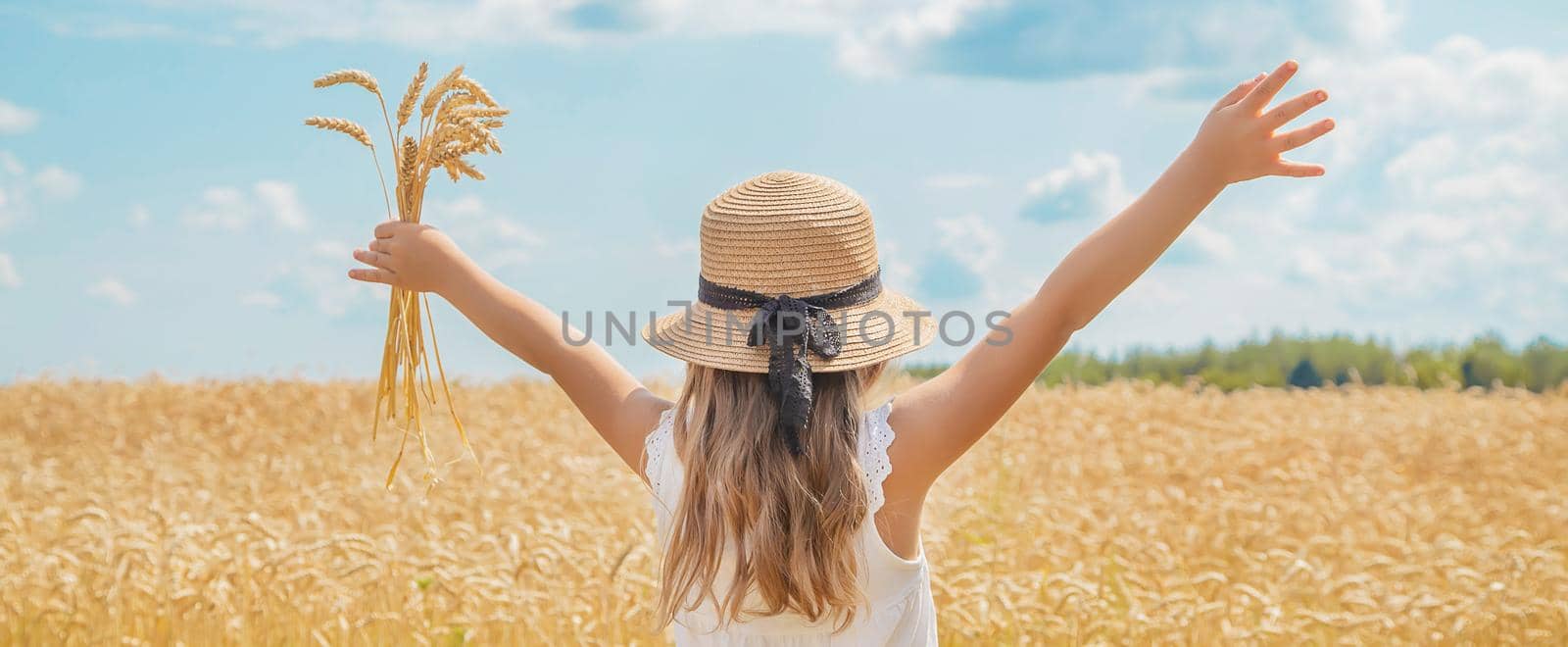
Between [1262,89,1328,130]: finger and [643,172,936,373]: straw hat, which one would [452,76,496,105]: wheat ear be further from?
[1262,89,1328,130]: finger

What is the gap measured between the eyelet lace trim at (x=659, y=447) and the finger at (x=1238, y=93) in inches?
Answer: 46.4

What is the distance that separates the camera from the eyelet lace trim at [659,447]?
2.37 meters

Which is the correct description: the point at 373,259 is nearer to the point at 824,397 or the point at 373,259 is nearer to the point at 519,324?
the point at 519,324

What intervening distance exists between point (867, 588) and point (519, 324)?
0.89 metres

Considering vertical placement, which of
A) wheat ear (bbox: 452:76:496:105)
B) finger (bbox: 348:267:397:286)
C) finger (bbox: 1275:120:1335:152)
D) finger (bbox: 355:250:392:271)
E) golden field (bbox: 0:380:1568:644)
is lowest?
golden field (bbox: 0:380:1568:644)

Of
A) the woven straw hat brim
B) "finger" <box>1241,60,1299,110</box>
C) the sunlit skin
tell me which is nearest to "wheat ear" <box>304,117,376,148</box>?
the woven straw hat brim

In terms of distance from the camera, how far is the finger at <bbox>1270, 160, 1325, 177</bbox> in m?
2.19

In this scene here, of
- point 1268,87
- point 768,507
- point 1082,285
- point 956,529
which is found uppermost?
point 1268,87

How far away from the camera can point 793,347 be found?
7.14ft

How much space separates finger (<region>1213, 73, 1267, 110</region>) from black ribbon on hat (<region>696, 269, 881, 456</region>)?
2.46ft

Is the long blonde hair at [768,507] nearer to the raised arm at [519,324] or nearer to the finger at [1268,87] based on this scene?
the raised arm at [519,324]

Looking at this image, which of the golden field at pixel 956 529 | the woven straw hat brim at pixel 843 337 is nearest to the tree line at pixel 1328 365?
the golden field at pixel 956 529

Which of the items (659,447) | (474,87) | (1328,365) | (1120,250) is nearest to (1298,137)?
(1120,250)

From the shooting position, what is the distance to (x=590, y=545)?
4.64 meters
